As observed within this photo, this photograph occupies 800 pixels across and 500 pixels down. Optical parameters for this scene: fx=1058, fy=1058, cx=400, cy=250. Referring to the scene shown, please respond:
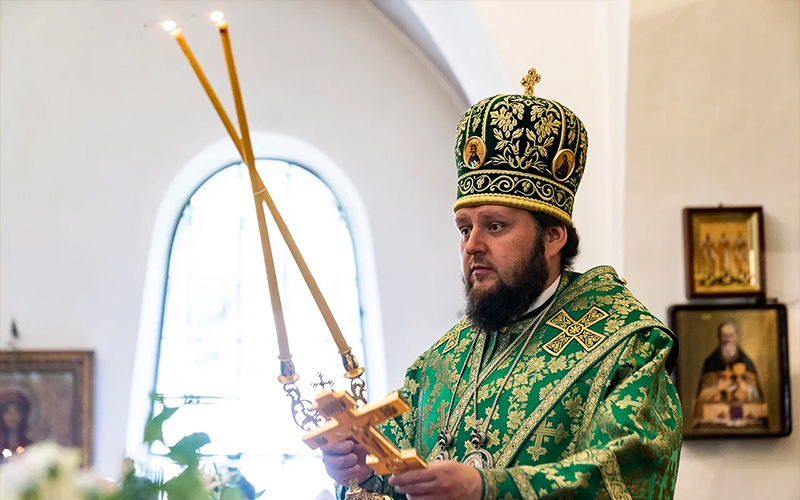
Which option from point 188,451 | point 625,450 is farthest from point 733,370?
point 188,451

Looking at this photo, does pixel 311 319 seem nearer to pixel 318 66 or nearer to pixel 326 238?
pixel 326 238

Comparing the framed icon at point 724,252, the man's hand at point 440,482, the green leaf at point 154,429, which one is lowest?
the man's hand at point 440,482

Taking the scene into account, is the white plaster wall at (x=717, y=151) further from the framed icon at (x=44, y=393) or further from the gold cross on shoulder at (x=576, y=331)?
the framed icon at (x=44, y=393)

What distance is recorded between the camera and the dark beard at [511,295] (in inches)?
115

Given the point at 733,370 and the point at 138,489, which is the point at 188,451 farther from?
the point at 733,370

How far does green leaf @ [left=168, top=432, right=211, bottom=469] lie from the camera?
1.55 m

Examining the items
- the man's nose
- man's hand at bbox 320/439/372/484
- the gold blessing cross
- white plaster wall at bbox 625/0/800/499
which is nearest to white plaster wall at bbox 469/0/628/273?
white plaster wall at bbox 625/0/800/499

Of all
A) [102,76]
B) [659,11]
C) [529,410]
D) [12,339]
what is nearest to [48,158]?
[102,76]

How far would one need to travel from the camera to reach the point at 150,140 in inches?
305

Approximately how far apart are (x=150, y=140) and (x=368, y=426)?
5.95 metres

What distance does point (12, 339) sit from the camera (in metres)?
7.47

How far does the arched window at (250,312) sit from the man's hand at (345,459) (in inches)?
206

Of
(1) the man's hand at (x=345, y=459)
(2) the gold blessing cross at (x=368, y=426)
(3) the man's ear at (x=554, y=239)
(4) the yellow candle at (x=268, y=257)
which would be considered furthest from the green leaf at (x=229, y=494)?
(3) the man's ear at (x=554, y=239)

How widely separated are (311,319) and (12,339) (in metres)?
2.17
